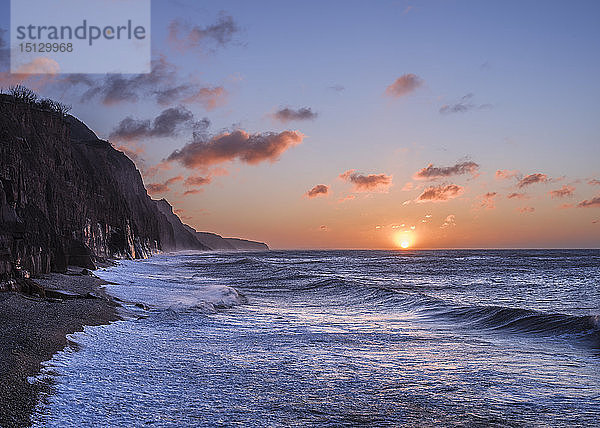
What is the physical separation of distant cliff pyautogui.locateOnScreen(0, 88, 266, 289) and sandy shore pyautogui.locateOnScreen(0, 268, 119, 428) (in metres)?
2.57

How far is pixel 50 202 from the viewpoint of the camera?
34281 millimetres

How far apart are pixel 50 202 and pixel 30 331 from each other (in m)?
27.7

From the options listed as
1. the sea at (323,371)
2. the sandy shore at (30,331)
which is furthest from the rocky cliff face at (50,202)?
the sea at (323,371)

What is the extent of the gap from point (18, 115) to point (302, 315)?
28.6m

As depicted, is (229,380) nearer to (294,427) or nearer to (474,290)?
(294,427)

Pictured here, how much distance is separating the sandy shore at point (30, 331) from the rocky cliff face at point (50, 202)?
8.51 ft

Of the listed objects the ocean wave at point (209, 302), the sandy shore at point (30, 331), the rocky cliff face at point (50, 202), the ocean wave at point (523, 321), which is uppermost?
the rocky cliff face at point (50, 202)

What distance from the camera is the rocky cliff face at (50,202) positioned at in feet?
65.0

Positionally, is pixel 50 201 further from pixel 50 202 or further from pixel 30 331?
pixel 30 331

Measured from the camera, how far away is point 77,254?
114 feet

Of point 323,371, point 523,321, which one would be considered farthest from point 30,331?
point 523,321

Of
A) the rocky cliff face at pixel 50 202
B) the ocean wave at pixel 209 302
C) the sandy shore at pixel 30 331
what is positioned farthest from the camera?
the rocky cliff face at pixel 50 202

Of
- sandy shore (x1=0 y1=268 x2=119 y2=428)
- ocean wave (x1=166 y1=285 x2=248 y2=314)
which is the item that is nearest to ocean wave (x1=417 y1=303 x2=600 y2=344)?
ocean wave (x1=166 y1=285 x2=248 y2=314)

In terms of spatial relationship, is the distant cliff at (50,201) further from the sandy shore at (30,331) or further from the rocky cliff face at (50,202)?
the sandy shore at (30,331)
